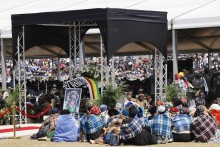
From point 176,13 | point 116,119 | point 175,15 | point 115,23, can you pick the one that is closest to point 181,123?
point 116,119

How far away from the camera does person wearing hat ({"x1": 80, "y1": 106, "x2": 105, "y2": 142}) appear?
12.5 meters

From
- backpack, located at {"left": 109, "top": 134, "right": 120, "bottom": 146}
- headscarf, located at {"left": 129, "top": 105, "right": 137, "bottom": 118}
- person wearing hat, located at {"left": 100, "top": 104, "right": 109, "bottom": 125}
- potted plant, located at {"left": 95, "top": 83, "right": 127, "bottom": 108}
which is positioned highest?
potted plant, located at {"left": 95, "top": 83, "right": 127, "bottom": 108}

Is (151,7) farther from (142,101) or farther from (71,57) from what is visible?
(142,101)

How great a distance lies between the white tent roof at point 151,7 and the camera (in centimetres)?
1731

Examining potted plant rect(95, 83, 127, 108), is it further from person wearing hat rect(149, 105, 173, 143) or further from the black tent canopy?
person wearing hat rect(149, 105, 173, 143)

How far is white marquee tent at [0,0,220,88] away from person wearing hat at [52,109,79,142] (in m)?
5.62

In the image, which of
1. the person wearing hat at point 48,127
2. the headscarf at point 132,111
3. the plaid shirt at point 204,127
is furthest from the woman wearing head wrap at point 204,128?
the person wearing hat at point 48,127

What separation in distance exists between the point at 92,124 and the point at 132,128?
1181 mm

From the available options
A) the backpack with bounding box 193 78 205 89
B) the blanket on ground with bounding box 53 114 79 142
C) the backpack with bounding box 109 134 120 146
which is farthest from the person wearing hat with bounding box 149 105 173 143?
the backpack with bounding box 193 78 205 89

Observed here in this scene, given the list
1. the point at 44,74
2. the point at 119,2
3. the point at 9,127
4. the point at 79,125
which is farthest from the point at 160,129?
the point at 44,74

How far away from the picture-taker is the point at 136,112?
1188 centimetres

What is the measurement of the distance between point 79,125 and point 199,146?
301cm

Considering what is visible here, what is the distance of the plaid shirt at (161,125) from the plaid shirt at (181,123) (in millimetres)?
160

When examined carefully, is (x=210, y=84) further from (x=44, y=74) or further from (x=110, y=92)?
(x=44, y=74)
